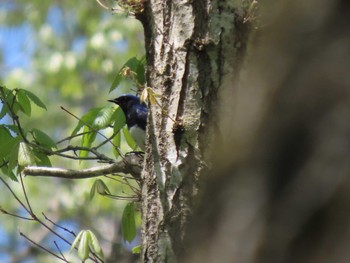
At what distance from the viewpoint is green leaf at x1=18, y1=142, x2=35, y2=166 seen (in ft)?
11.2

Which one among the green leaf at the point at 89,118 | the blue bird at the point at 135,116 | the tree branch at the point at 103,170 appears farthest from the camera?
the blue bird at the point at 135,116

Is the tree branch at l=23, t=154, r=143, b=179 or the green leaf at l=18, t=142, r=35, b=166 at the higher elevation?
the green leaf at l=18, t=142, r=35, b=166

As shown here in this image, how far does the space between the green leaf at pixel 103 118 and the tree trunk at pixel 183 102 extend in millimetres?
883

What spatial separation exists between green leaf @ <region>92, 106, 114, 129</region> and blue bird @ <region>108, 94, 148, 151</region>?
0.38m

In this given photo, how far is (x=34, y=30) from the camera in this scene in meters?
12.0

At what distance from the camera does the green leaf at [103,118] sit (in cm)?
385

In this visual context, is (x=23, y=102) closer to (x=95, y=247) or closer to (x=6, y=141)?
(x=6, y=141)

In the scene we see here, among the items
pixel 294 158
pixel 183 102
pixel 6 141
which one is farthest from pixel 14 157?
pixel 294 158

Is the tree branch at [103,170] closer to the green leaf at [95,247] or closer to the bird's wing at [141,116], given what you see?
the green leaf at [95,247]

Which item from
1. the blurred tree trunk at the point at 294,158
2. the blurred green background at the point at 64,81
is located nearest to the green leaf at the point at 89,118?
the blurred tree trunk at the point at 294,158

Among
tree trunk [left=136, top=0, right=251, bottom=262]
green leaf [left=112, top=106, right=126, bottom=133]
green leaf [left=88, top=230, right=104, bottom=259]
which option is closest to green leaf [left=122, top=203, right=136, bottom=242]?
green leaf [left=88, top=230, right=104, bottom=259]

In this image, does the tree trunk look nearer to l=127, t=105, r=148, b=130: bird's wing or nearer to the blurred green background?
l=127, t=105, r=148, b=130: bird's wing

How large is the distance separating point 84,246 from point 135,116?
1.71 meters

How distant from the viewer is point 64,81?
1072cm
